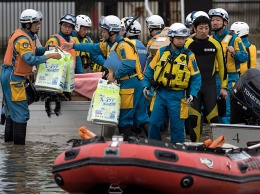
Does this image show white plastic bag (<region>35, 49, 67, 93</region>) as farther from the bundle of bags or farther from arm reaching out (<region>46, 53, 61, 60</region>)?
arm reaching out (<region>46, 53, 61, 60</region>)

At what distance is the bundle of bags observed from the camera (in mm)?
15172

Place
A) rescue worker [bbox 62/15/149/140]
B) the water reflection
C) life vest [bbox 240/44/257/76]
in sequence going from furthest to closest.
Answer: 1. life vest [bbox 240/44/257/76]
2. rescue worker [bbox 62/15/149/140]
3. the water reflection

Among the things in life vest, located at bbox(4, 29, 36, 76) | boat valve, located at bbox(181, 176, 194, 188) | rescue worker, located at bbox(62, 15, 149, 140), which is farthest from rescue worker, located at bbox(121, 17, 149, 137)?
boat valve, located at bbox(181, 176, 194, 188)

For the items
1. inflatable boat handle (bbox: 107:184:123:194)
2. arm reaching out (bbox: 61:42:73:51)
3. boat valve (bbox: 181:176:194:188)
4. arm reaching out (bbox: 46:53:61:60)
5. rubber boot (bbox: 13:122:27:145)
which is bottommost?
inflatable boat handle (bbox: 107:184:123:194)

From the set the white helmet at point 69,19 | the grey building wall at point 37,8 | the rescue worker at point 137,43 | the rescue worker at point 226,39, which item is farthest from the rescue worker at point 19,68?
the grey building wall at point 37,8

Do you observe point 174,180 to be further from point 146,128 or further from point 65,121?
point 65,121

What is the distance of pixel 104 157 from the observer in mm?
9984

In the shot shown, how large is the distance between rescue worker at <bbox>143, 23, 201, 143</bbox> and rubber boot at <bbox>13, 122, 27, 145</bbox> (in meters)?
2.33

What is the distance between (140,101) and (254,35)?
2232 centimetres

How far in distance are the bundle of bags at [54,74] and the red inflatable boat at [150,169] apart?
14.3 ft

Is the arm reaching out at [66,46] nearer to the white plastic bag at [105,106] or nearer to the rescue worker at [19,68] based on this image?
the rescue worker at [19,68]

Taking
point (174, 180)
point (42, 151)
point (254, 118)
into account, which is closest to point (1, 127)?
point (42, 151)

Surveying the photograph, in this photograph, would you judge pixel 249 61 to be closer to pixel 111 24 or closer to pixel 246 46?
pixel 246 46

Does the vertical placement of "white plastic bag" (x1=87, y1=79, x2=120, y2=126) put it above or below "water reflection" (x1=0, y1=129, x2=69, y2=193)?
above
